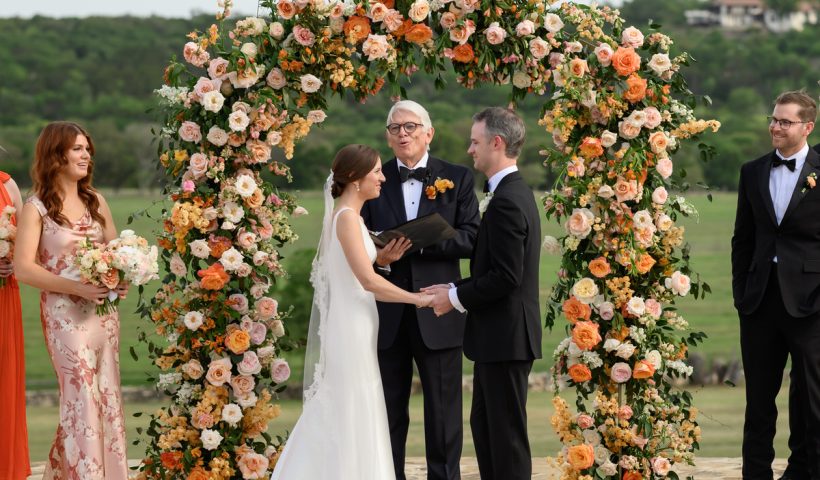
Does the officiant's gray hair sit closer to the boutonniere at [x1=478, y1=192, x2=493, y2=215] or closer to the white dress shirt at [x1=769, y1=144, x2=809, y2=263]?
the boutonniere at [x1=478, y1=192, x2=493, y2=215]

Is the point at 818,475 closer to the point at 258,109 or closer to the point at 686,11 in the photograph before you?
the point at 258,109

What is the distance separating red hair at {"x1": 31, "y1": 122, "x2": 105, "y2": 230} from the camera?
549 cm

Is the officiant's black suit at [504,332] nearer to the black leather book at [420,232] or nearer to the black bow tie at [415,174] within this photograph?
the black leather book at [420,232]

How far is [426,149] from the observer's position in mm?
6078

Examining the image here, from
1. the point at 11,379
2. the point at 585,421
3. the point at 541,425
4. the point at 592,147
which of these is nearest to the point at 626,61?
the point at 592,147

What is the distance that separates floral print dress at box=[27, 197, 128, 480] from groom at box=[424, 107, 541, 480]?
187cm

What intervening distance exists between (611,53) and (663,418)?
6.68 feet

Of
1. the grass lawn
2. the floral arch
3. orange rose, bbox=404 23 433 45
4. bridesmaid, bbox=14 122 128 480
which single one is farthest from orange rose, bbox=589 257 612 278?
the grass lawn

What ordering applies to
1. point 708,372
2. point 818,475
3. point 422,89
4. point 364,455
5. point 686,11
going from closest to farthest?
point 364,455 → point 818,475 → point 708,372 → point 422,89 → point 686,11

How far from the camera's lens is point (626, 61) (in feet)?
19.4

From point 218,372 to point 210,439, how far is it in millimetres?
368

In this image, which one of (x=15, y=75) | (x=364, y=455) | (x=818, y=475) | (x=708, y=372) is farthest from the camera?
(x=15, y=75)

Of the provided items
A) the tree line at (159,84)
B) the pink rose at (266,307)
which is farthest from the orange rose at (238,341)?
the tree line at (159,84)

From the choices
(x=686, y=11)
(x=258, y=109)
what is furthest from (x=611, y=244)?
(x=686, y=11)
